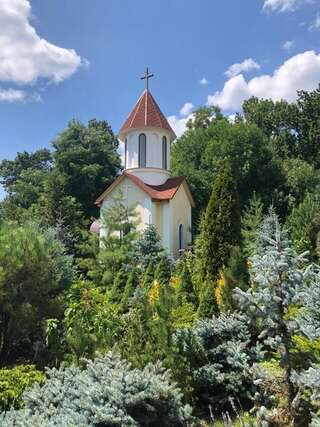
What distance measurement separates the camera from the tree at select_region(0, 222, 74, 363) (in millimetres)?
7648

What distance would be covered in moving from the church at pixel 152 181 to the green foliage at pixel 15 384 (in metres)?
13.2

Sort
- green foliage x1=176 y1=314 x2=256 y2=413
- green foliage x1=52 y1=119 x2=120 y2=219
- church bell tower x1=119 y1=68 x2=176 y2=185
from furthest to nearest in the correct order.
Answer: green foliage x1=52 y1=119 x2=120 y2=219 → church bell tower x1=119 y1=68 x2=176 y2=185 → green foliage x1=176 y1=314 x2=256 y2=413

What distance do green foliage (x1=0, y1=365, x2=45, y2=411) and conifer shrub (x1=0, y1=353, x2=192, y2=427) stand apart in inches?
31.0

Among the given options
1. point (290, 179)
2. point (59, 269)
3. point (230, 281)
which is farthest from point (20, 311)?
point (290, 179)

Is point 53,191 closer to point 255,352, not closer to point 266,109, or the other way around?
point 266,109

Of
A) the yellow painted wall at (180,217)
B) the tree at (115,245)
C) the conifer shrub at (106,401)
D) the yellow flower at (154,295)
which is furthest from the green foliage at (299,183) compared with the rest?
the conifer shrub at (106,401)

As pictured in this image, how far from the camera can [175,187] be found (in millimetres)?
20141

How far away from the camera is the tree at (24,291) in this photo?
7.65 metres

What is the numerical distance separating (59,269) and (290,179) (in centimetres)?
2155

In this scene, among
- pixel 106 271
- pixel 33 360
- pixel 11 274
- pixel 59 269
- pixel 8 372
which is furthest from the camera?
pixel 106 271

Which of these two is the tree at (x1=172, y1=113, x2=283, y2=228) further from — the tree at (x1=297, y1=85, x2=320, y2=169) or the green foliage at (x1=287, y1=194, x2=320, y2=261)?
the green foliage at (x1=287, y1=194, x2=320, y2=261)

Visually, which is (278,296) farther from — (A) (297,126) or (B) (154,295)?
(A) (297,126)

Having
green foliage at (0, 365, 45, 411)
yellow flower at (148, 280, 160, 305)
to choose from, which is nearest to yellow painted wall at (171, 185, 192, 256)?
yellow flower at (148, 280, 160, 305)

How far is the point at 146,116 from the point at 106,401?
18.1 meters
